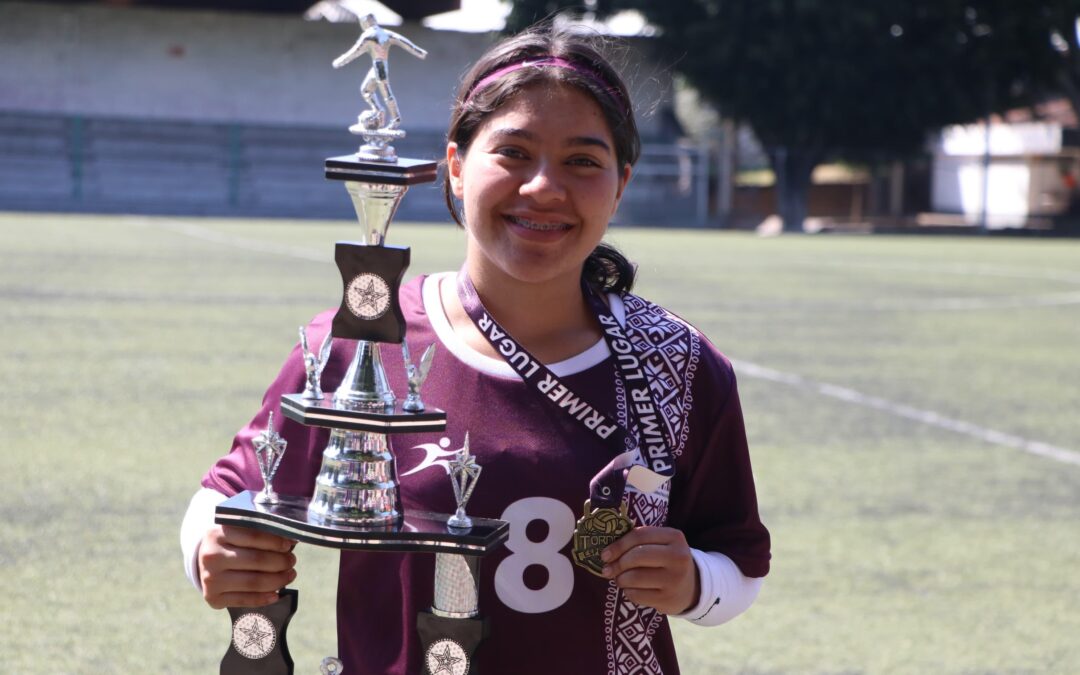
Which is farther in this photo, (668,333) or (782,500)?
(782,500)

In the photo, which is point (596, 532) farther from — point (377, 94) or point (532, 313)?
point (377, 94)

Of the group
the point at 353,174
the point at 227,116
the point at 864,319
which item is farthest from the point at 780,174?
the point at 353,174

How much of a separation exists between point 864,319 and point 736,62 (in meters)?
20.6

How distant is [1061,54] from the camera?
32438 millimetres

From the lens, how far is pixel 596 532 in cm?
193

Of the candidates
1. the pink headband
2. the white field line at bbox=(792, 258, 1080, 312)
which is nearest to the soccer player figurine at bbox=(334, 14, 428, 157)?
the pink headband

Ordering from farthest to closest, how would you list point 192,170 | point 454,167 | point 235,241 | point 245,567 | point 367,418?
point 192,170 < point 235,241 < point 454,167 < point 245,567 < point 367,418

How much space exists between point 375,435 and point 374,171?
0.33 meters

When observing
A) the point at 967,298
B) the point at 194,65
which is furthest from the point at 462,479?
the point at 194,65

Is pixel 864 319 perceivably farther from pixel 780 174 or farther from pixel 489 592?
pixel 780 174

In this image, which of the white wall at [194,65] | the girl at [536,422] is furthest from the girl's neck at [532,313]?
the white wall at [194,65]

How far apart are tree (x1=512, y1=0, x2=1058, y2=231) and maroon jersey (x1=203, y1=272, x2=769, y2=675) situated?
96.1 ft

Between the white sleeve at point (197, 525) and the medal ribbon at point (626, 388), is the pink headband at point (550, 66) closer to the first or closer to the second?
the medal ribbon at point (626, 388)

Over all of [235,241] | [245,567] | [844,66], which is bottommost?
[235,241]
